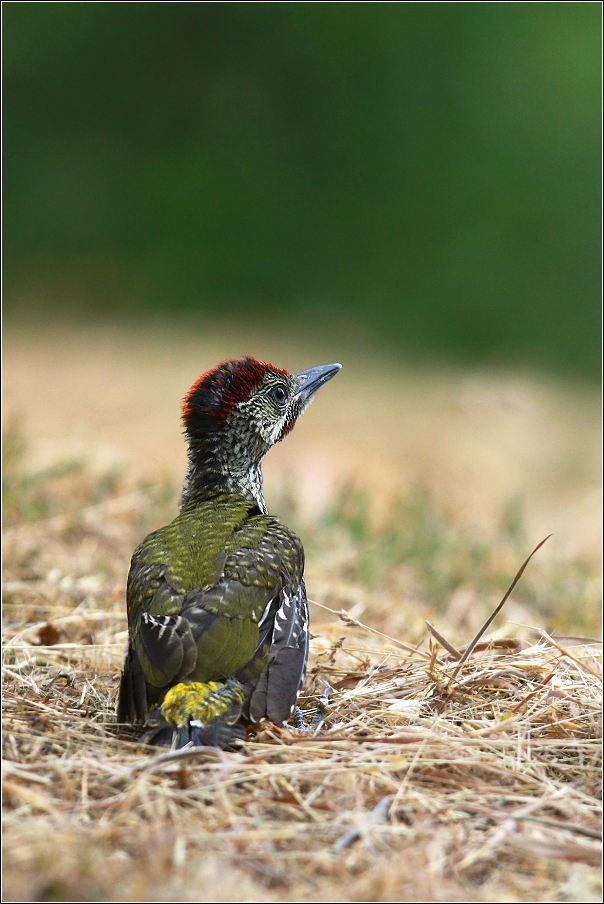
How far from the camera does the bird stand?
9.58 feet

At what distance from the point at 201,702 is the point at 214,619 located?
0.29m

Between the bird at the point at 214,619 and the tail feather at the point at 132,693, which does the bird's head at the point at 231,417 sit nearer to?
the bird at the point at 214,619

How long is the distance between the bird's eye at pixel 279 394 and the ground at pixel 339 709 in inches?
36.3

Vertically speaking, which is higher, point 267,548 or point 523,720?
point 267,548

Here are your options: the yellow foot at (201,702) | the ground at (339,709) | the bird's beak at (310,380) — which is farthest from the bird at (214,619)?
the bird's beak at (310,380)

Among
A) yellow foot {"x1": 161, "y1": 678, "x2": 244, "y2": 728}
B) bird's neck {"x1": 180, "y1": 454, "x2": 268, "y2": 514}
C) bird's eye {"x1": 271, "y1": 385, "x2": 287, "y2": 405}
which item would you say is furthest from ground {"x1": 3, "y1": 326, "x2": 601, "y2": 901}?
bird's eye {"x1": 271, "y1": 385, "x2": 287, "y2": 405}

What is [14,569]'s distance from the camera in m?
5.23

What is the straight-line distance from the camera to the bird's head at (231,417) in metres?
4.05

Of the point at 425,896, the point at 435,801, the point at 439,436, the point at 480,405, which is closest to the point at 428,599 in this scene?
the point at 435,801

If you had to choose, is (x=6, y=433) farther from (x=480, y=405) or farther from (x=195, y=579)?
(x=480, y=405)

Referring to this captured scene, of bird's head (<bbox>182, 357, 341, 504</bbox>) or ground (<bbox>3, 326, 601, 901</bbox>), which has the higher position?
bird's head (<bbox>182, 357, 341, 504</bbox>)

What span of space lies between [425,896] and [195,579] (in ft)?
4.51

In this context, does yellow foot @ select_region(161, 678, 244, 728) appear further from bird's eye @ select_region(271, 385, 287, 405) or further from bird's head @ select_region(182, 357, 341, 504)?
bird's eye @ select_region(271, 385, 287, 405)

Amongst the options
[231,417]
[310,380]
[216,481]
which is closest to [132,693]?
[216,481]
